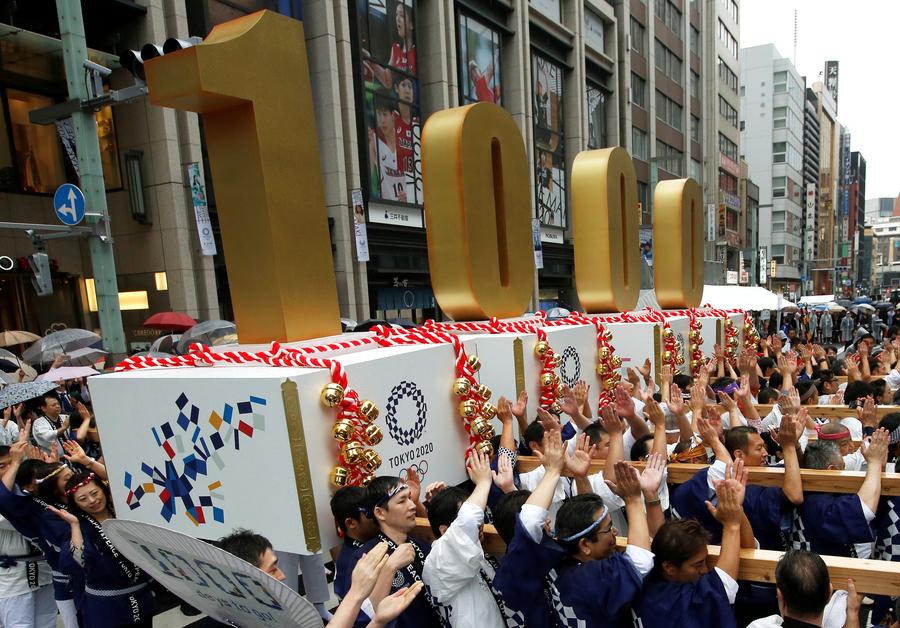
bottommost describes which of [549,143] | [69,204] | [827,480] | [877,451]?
[827,480]

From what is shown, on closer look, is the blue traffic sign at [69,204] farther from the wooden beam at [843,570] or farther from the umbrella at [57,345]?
the wooden beam at [843,570]

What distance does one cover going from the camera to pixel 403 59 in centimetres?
1791

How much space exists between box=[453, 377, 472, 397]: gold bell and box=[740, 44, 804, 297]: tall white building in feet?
220

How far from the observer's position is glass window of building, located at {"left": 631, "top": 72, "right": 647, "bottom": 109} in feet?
102

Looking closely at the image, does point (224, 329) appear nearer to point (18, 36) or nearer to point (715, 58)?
point (18, 36)

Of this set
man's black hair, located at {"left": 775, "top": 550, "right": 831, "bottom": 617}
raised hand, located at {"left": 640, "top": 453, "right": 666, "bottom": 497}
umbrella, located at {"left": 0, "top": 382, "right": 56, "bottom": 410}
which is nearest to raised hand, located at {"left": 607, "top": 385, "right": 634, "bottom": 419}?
raised hand, located at {"left": 640, "top": 453, "right": 666, "bottom": 497}

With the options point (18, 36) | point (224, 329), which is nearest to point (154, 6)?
point (18, 36)

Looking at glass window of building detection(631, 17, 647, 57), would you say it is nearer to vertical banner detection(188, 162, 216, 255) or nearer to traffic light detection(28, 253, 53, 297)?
vertical banner detection(188, 162, 216, 255)

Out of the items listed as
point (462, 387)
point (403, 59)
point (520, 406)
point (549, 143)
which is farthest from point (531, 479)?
point (549, 143)

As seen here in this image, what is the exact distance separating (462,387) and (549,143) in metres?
22.7

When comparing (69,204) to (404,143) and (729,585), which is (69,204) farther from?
(404,143)

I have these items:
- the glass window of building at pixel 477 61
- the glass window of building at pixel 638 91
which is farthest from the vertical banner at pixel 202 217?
the glass window of building at pixel 638 91

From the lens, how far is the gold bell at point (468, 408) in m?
3.97

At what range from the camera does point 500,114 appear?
587 cm
